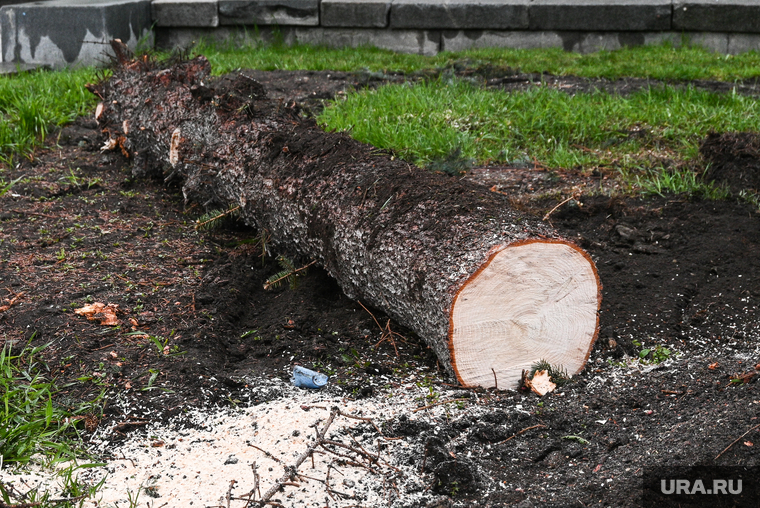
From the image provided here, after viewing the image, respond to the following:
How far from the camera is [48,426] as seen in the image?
250 centimetres

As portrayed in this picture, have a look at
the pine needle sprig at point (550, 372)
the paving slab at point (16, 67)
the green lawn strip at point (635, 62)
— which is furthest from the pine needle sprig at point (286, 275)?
the paving slab at point (16, 67)

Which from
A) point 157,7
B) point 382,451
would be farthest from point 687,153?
point 157,7

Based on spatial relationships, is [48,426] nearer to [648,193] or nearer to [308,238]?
[308,238]

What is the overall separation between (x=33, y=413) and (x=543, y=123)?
391cm

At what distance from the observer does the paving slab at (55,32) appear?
7094 mm

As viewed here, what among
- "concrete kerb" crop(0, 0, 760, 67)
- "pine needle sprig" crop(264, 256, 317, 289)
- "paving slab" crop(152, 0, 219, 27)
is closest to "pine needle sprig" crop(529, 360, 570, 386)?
"pine needle sprig" crop(264, 256, 317, 289)

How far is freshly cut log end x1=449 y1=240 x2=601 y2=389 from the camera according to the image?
8.81ft

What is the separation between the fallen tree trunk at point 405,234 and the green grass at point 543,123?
860 mm

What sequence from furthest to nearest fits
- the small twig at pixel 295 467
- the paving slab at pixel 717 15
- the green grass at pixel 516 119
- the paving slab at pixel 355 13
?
the paving slab at pixel 355 13 < the paving slab at pixel 717 15 < the green grass at pixel 516 119 < the small twig at pixel 295 467

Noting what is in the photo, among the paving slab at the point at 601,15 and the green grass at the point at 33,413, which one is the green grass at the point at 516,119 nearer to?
the paving slab at the point at 601,15

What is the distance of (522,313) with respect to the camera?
277cm

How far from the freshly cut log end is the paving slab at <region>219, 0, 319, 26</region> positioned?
260 inches

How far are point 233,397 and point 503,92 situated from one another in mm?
3859

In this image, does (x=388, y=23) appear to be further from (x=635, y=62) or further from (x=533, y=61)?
(x=635, y=62)
